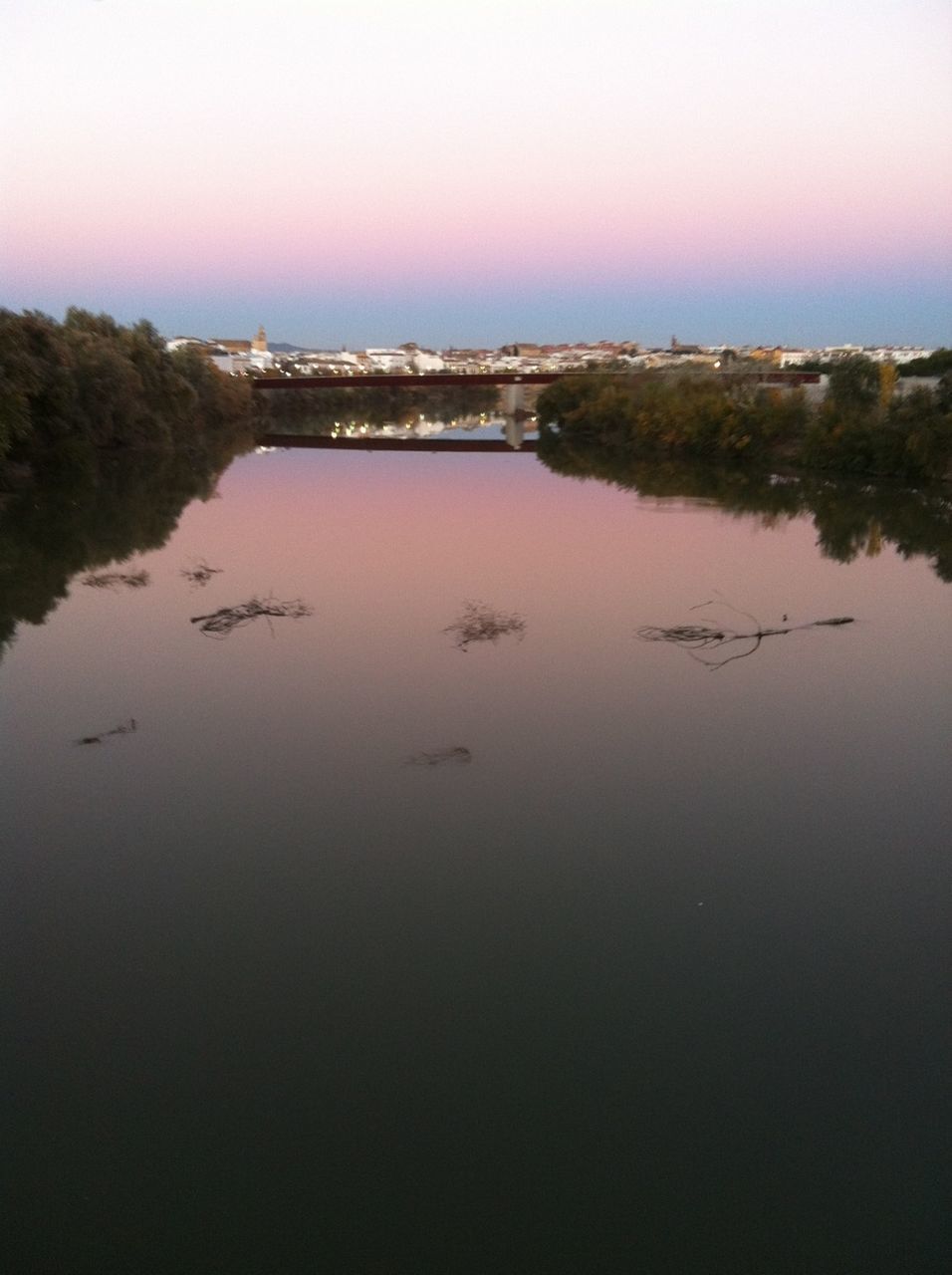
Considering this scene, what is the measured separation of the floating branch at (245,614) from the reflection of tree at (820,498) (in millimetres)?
7215

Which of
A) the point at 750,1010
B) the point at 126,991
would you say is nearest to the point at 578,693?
the point at 750,1010

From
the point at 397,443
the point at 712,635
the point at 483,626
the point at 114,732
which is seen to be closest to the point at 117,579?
the point at 483,626

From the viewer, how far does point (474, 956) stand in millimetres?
4395

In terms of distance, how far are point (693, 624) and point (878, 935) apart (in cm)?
546

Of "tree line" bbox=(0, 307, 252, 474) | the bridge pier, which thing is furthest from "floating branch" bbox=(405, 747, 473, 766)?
the bridge pier

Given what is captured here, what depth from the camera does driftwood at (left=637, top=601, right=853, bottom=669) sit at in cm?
900

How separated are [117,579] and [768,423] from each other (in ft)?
60.5

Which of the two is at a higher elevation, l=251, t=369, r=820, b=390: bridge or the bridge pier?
l=251, t=369, r=820, b=390: bridge

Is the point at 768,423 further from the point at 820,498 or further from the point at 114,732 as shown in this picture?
the point at 114,732

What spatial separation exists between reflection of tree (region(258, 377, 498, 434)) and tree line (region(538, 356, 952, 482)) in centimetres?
921

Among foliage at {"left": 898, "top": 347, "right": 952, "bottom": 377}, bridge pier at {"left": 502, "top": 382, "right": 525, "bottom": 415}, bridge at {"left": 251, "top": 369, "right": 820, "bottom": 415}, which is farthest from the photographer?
bridge pier at {"left": 502, "top": 382, "right": 525, "bottom": 415}

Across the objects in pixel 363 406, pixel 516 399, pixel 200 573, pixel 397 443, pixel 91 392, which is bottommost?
pixel 363 406

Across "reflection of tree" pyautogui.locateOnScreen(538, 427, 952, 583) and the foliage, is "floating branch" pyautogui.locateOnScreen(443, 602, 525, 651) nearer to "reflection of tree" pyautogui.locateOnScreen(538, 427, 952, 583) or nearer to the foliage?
"reflection of tree" pyautogui.locateOnScreen(538, 427, 952, 583)

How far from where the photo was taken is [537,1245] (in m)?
3.05
